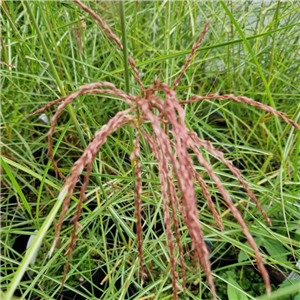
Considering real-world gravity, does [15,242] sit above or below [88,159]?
below

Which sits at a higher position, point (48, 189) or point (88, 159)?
Result: point (88, 159)

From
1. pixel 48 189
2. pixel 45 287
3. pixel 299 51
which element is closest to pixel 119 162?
pixel 48 189

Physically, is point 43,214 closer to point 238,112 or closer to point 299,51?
point 238,112

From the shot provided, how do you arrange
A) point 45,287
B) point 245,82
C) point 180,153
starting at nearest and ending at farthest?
point 180,153 → point 45,287 → point 245,82

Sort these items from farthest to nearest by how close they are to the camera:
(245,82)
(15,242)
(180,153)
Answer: (245,82) → (15,242) → (180,153)

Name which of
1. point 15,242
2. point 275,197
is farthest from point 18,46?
point 275,197

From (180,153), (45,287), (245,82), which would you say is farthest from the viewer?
(245,82)

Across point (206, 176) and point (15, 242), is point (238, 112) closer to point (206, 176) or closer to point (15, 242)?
point (206, 176)

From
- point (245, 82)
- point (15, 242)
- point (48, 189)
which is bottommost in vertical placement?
point (15, 242)

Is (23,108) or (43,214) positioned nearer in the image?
(43,214)
